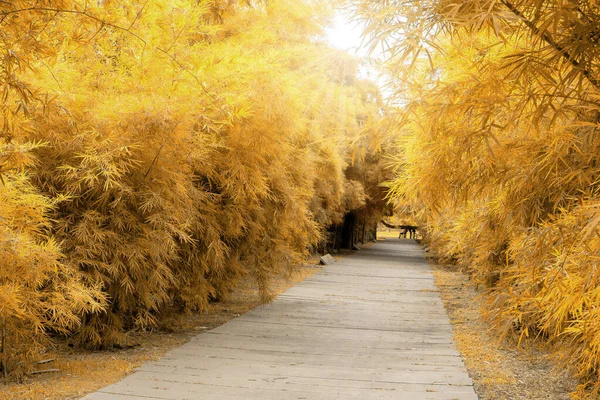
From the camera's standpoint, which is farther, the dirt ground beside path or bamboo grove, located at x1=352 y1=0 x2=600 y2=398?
the dirt ground beside path

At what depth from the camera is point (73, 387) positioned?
11.6 feet

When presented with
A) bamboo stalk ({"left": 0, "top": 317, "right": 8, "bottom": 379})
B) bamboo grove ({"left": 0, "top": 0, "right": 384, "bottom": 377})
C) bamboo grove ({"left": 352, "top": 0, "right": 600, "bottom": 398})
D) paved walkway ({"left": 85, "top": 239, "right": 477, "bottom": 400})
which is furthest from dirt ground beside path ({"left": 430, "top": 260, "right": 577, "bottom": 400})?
bamboo stalk ({"left": 0, "top": 317, "right": 8, "bottom": 379})

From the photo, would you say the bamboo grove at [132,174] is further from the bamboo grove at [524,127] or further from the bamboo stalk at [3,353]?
the bamboo grove at [524,127]

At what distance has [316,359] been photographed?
4.58m

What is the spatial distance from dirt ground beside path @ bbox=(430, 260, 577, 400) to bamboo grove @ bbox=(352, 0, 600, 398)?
1.05ft

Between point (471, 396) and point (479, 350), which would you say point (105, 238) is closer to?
point (471, 396)

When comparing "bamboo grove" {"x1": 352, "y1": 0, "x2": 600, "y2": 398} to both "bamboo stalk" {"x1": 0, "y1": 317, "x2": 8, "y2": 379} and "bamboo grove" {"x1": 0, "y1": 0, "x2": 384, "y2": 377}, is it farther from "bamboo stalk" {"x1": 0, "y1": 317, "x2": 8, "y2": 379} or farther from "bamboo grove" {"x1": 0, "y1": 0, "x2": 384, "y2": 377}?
"bamboo stalk" {"x1": 0, "y1": 317, "x2": 8, "y2": 379}

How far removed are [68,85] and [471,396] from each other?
3.36 meters

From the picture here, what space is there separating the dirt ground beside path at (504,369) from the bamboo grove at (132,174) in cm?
189

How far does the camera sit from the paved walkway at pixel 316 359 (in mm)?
3639

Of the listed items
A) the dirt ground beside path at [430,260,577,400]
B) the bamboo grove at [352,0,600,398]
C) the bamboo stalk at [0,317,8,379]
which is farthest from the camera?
the dirt ground beside path at [430,260,577,400]

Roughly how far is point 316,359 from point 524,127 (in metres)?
2.38

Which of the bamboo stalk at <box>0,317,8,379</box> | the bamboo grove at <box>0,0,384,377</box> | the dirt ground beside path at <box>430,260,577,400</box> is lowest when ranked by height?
the dirt ground beside path at <box>430,260,577,400</box>

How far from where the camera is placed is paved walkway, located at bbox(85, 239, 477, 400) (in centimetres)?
364
